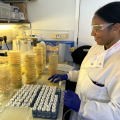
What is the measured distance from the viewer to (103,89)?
2.74ft

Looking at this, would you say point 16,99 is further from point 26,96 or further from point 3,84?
point 3,84

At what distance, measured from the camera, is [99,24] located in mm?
890

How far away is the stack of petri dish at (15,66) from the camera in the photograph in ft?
3.51

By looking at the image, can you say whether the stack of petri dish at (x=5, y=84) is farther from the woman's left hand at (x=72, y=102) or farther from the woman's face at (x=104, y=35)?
the woman's face at (x=104, y=35)

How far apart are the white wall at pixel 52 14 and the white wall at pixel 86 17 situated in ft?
0.63

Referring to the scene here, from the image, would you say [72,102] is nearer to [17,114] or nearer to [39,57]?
[17,114]

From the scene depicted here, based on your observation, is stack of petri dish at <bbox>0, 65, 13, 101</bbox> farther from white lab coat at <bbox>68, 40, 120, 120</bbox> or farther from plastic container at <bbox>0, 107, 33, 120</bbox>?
white lab coat at <bbox>68, 40, 120, 120</bbox>

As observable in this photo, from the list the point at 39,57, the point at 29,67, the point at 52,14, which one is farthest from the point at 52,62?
the point at 52,14

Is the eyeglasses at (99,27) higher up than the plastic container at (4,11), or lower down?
lower down

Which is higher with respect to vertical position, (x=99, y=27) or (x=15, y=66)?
(x=99, y=27)

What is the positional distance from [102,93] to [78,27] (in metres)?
1.78

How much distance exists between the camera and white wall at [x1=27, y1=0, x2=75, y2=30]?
7.38 ft

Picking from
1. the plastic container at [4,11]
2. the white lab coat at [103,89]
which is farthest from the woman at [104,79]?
the plastic container at [4,11]

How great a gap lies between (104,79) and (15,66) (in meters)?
0.82
